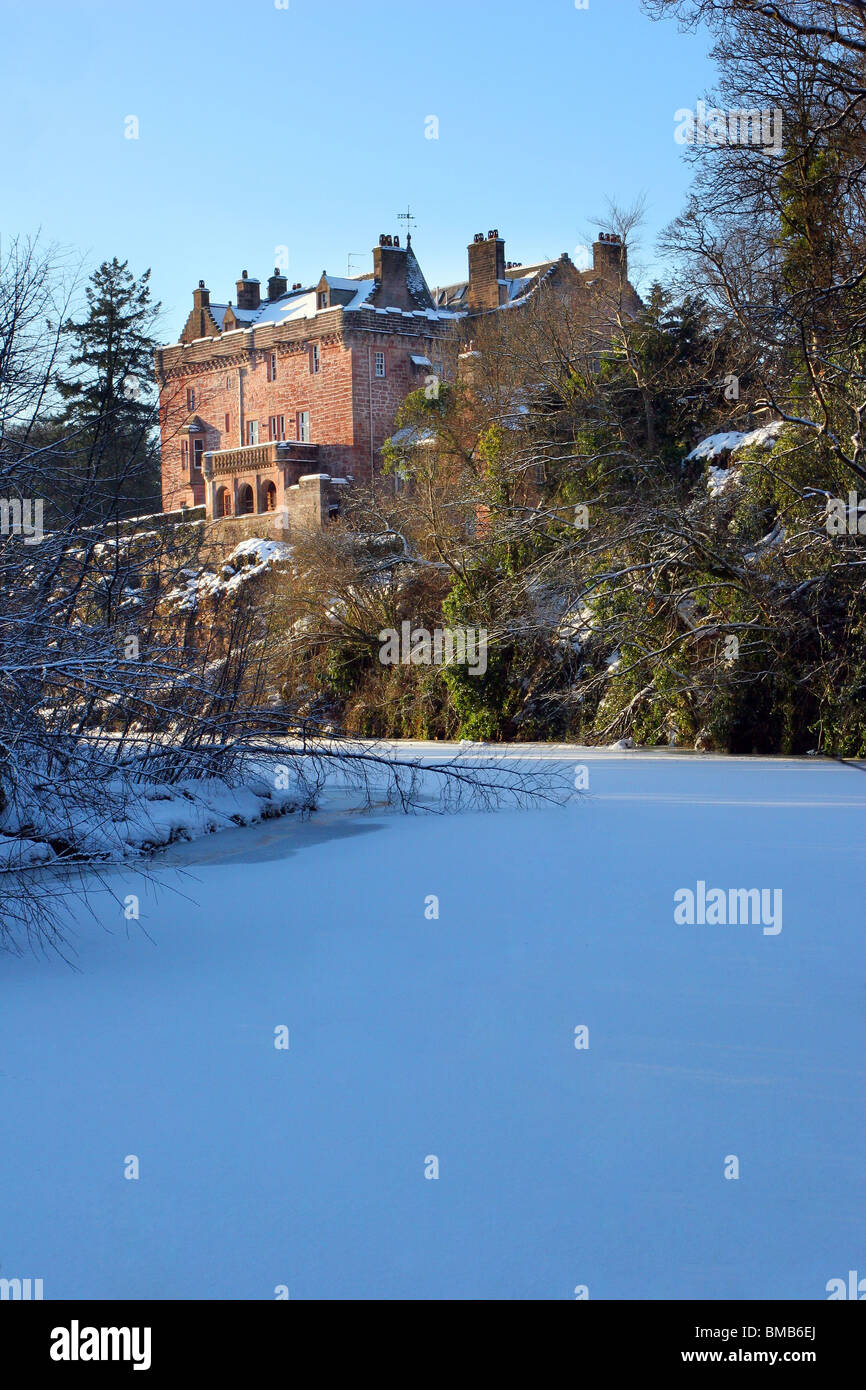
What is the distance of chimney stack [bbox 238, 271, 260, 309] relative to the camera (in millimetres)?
55812

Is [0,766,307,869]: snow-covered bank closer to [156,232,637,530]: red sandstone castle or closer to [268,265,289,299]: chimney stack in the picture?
[156,232,637,530]: red sandstone castle

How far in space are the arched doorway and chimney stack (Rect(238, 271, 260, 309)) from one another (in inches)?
417

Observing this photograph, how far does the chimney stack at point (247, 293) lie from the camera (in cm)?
5581

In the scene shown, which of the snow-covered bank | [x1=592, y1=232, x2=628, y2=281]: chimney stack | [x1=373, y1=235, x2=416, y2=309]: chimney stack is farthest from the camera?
[x1=373, y1=235, x2=416, y2=309]: chimney stack

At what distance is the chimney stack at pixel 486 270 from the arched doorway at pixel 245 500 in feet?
35.1

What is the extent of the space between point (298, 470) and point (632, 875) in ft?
133

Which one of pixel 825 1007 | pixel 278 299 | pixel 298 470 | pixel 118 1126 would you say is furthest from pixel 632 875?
pixel 278 299

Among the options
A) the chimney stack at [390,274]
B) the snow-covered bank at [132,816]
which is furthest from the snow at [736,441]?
the chimney stack at [390,274]

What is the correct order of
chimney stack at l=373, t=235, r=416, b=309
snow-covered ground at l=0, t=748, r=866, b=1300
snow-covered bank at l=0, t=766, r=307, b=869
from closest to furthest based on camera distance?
snow-covered ground at l=0, t=748, r=866, b=1300
snow-covered bank at l=0, t=766, r=307, b=869
chimney stack at l=373, t=235, r=416, b=309

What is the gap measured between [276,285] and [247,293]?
5.72ft

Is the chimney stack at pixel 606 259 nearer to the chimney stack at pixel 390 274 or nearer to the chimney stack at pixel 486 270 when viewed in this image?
the chimney stack at pixel 486 270

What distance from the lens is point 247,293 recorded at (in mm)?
56125

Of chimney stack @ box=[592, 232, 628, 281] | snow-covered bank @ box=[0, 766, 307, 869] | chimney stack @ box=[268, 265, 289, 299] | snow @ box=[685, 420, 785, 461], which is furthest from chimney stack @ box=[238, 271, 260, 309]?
snow-covered bank @ box=[0, 766, 307, 869]

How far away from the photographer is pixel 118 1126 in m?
4.46
